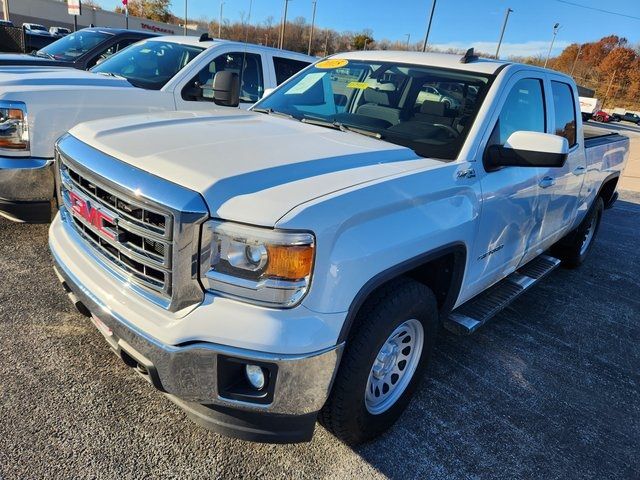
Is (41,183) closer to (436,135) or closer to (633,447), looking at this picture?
(436,135)

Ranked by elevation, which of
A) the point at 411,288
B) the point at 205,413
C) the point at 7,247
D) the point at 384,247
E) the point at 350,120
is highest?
the point at 350,120

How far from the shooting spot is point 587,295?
490 centimetres

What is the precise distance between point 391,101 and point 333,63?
848 mm

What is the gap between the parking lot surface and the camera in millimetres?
2268

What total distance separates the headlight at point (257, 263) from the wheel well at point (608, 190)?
498cm

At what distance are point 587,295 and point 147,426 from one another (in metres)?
4.35

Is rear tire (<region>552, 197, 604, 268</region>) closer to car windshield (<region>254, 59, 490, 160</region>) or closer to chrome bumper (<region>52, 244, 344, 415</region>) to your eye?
car windshield (<region>254, 59, 490, 160</region>)

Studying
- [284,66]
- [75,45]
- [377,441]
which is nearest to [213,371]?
[377,441]

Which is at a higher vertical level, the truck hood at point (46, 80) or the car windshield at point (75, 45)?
the car windshield at point (75, 45)

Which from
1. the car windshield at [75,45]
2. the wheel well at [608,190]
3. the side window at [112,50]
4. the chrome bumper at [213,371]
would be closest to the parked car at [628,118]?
the wheel well at [608,190]

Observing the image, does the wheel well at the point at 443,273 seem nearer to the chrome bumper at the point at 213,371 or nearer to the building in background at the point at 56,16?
the chrome bumper at the point at 213,371

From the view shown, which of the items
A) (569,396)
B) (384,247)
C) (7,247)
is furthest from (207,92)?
(569,396)

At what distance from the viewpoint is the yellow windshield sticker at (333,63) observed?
12.4 feet

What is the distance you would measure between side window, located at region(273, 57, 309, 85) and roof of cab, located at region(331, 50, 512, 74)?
245 centimetres
